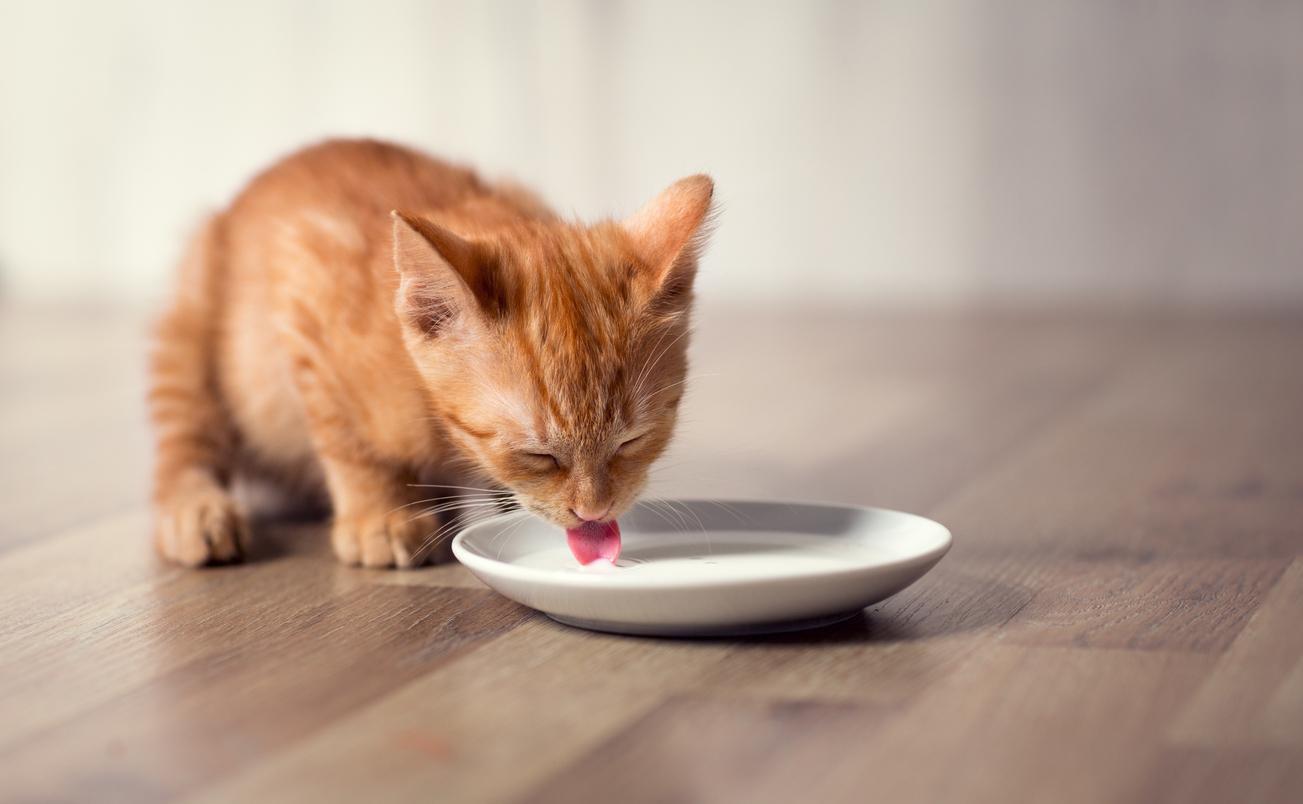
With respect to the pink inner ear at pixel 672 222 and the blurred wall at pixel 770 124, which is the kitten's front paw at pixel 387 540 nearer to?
the pink inner ear at pixel 672 222

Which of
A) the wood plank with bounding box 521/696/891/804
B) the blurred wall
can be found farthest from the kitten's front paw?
the blurred wall

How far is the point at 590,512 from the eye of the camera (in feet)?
5.14

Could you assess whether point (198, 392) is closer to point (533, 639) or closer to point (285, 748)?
point (533, 639)

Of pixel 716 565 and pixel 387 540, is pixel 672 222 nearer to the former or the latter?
pixel 716 565

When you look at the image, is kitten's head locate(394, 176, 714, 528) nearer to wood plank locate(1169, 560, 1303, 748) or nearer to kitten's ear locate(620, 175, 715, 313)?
kitten's ear locate(620, 175, 715, 313)

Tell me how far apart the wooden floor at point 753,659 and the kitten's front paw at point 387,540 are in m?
0.05

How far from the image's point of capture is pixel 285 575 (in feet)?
5.98

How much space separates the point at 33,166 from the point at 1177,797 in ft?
15.4

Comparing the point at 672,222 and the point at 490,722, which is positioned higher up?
the point at 672,222

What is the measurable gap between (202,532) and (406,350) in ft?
1.24

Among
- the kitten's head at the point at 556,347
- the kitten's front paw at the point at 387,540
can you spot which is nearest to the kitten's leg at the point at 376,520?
the kitten's front paw at the point at 387,540

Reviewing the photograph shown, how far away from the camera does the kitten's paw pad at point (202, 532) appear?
6.14 feet

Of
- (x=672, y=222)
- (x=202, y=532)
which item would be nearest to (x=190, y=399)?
(x=202, y=532)

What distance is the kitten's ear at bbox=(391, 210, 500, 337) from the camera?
59.9 inches
